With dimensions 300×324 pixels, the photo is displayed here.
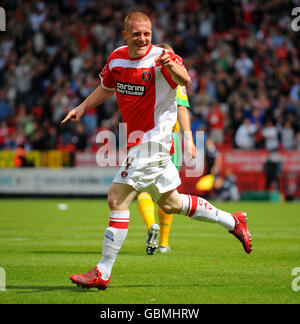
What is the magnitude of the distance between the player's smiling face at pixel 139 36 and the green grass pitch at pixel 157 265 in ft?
6.95

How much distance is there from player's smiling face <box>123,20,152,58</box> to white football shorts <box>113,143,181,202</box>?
855 mm

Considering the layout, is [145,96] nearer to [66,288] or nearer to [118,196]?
[118,196]

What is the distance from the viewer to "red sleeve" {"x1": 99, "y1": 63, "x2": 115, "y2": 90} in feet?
21.1

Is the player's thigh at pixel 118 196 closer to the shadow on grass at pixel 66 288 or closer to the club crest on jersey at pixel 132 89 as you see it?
the shadow on grass at pixel 66 288

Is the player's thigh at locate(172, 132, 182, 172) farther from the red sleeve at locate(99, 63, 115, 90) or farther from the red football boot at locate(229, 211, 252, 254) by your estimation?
the red sleeve at locate(99, 63, 115, 90)

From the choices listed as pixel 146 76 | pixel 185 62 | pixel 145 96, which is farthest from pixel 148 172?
pixel 185 62

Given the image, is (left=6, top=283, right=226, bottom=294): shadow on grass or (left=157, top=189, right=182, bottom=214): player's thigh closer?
(left=6, top=283, right=226, bottom=294): shadow on grass

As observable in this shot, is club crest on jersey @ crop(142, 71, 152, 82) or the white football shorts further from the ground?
club crest on jersey @ crop(142, 71, 152, 82)

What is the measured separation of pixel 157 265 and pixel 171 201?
130cm

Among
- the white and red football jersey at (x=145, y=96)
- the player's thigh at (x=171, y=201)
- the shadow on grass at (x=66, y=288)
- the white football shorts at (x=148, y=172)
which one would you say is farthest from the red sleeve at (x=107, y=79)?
the shadow on grass at (x=66, y=288)

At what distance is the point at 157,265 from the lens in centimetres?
741

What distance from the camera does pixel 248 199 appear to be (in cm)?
2122

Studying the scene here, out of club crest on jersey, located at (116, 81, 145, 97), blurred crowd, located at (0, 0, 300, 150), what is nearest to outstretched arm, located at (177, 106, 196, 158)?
club crest on jersey, located at (116, 81, 145, 97)

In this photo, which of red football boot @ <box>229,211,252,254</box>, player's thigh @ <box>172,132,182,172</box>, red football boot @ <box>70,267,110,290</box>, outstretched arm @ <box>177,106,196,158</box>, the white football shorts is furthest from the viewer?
player's thigh @ <box>172,132,182,172</box>
